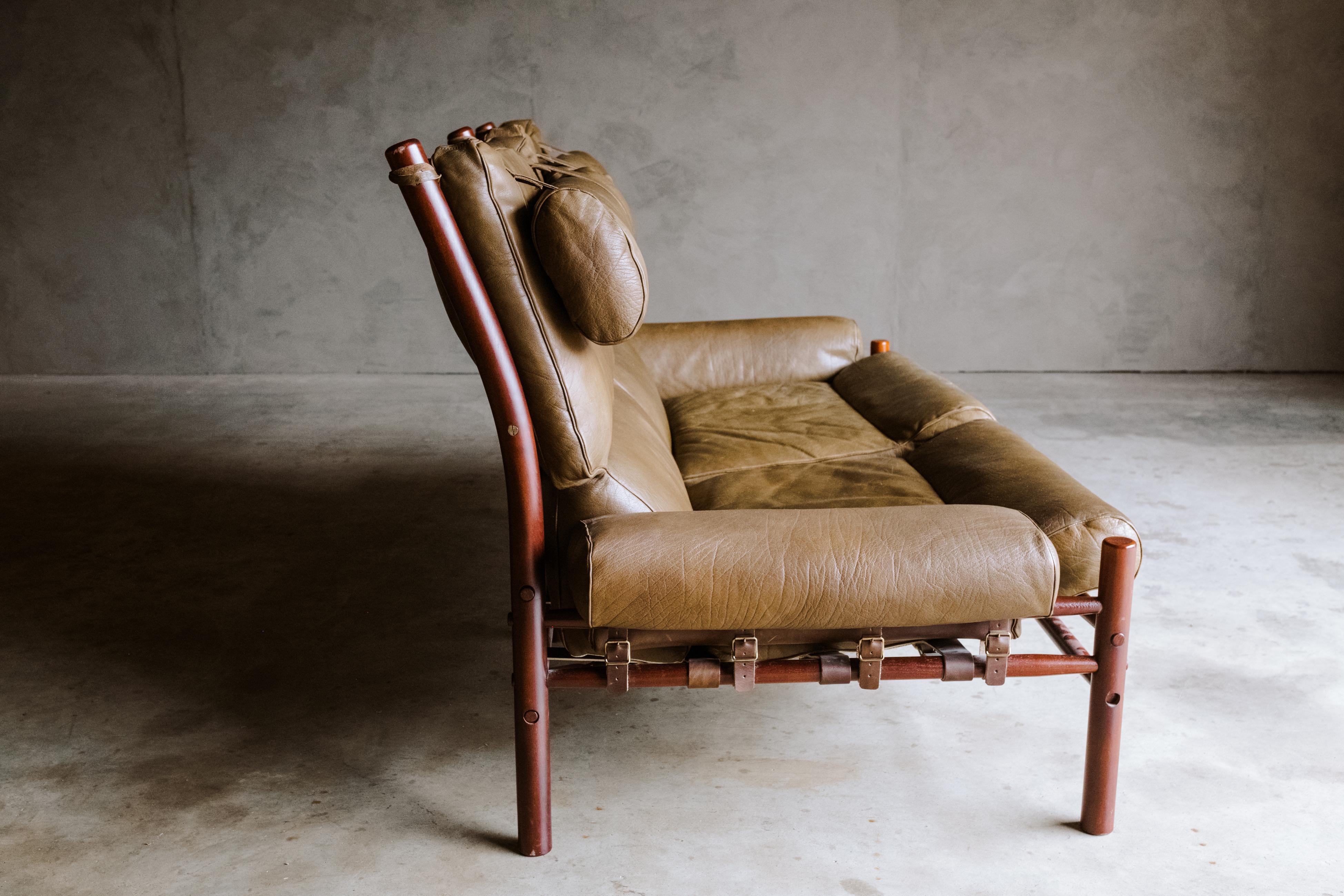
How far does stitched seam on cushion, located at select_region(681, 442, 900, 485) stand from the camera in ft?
6.33

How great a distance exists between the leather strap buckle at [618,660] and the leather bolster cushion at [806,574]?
62 millimetres

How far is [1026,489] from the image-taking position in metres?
1.58

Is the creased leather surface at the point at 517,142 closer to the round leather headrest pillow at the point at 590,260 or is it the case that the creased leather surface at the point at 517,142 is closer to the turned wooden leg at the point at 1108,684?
the round leather headrest pillow at the point at 590,260

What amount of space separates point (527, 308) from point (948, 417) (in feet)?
3.55

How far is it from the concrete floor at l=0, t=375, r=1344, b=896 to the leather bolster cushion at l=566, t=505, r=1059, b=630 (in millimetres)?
388

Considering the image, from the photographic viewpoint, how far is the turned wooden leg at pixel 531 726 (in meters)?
1.41

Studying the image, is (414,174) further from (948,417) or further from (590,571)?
(948,417)

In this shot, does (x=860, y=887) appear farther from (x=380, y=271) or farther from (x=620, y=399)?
(x=380, y=271)

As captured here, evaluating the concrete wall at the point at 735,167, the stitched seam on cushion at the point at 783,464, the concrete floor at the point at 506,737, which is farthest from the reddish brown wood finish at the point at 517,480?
the concrete wall at the point at 735,167

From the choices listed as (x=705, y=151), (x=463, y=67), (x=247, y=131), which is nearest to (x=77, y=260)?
(x=247, y=131)

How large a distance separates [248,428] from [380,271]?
1.33 m

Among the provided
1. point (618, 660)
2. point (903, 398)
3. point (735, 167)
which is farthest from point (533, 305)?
point (735, 167)

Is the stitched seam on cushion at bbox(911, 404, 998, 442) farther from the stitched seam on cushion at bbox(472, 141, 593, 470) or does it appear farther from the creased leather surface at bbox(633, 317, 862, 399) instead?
the stitched seam on cushion at bbox(472, 141, 593, 470)

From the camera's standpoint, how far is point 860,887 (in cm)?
138
